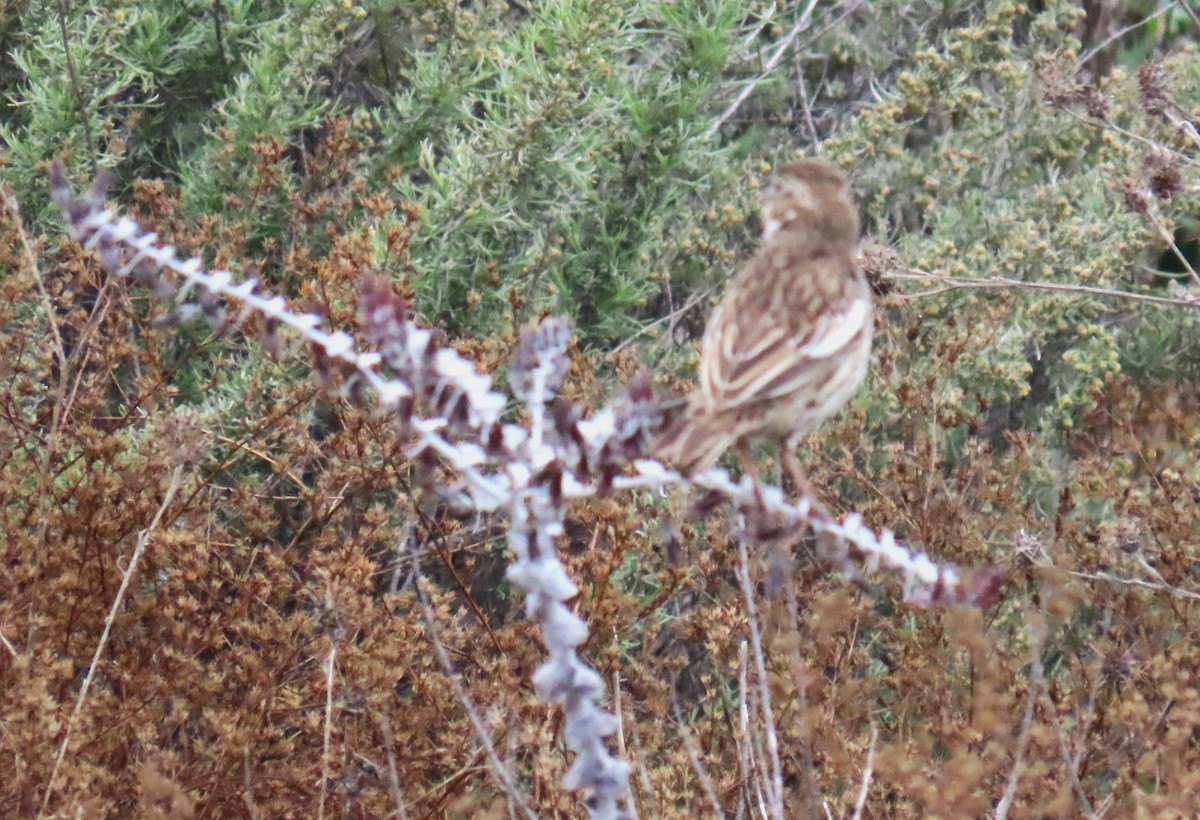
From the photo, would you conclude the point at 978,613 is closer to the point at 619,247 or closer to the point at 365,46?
the point at 619,247

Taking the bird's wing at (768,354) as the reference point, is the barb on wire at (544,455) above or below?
above

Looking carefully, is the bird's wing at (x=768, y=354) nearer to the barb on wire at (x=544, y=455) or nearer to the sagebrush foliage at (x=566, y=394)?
the barb on wire at (x=544, y=455)

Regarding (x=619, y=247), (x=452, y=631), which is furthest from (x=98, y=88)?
(x=452, y=631)

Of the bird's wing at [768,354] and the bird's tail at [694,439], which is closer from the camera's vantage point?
the bird's tail at [694,439]

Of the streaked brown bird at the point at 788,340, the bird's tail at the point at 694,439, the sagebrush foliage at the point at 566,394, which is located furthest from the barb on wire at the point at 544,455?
the sagebrush foliage at the point at 566,394

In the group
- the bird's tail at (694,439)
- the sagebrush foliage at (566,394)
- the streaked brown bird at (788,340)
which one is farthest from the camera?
the sagebrush foliage at (566,394)

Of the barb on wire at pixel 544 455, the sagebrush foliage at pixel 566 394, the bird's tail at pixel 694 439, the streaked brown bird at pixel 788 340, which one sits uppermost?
the barb on wire at pixel 544 455

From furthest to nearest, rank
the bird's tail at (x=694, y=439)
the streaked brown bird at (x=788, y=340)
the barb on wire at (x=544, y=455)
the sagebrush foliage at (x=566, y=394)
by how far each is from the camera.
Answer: the sagebrush foliage at (x=566, y=394), the streaked brown bird at (x=788, y=340), the bird's tail at (x=694, y=439), the barb on wire at (x=544, y=455)

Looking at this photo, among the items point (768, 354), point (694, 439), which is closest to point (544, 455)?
point (694, 439)

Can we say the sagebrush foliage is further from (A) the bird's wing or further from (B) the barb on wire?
(B) the barb on wire
